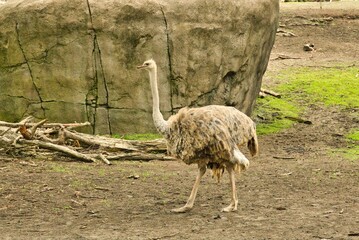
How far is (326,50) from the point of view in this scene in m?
18.1

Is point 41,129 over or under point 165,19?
under

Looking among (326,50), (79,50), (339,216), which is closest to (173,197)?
(339,216)

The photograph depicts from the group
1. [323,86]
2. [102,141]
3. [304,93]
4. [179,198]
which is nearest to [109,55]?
[102,141]

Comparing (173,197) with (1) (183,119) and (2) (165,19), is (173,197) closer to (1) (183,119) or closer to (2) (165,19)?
(1) (183,119)

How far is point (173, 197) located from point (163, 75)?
3210mm

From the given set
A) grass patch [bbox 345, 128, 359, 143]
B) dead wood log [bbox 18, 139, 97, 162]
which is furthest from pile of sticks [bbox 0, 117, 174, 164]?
grass patch [bbox 345, 128, 359, 143]

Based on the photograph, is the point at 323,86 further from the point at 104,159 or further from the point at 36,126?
the point at 36,126

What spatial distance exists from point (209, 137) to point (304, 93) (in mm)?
7289

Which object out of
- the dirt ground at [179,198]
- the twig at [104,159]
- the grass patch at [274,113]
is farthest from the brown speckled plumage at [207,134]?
the grass patch at [274,113]

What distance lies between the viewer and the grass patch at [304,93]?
13164mm

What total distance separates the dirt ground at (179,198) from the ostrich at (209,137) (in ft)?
1.39

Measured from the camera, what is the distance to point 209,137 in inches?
299

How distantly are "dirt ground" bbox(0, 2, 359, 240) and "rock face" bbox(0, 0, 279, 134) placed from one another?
4.46 feet

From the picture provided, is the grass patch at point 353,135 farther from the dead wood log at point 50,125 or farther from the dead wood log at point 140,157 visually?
the dead wood log at point 50,125
